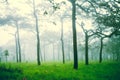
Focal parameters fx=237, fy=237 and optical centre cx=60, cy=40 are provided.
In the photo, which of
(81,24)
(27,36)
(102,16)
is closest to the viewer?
(102,16)

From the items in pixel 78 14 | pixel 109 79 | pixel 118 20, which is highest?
pixel 78 14

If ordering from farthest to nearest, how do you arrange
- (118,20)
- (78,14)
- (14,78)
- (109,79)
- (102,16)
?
(78,14) → (102,16) → (118,20) → (109,79) → (14,78)

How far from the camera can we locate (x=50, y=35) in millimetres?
91562

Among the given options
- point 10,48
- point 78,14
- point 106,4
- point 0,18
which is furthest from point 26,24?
point 10,48

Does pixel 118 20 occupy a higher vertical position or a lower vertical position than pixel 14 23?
lower

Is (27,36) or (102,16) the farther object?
(27,36)

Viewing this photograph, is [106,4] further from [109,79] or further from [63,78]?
[63,78]

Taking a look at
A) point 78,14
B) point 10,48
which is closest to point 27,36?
point 10,48

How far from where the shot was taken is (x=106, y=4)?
22.5 meters

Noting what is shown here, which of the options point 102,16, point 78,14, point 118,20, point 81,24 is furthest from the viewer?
point 78,14

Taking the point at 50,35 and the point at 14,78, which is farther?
the point at 50,35

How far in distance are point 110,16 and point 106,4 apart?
2.87 metres

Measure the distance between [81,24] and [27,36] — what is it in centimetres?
8704

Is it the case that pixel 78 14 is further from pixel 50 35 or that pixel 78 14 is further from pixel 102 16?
pixel 50 35
